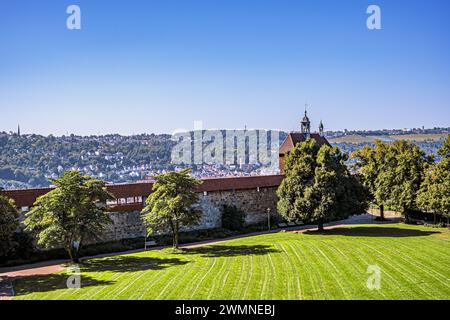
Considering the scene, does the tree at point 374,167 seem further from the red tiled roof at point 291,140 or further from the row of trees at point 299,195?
the red tiled roof at point 291,140

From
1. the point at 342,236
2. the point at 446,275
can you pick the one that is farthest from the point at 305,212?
the point at 446,275

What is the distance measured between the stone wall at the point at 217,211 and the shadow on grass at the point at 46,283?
888 centimetres

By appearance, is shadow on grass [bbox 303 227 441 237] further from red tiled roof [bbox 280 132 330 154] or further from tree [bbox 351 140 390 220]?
red tiled roof [bbox 280 132 330 154]

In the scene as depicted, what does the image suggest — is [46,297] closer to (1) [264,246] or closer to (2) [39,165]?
(1) [264,246]

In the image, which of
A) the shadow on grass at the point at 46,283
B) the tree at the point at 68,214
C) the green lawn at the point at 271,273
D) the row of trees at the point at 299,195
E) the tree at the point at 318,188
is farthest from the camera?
the tree at the point at 318,188

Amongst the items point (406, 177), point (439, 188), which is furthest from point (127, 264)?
point (406, 177)

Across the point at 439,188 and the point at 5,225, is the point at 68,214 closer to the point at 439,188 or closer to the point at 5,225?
the point at 5,225

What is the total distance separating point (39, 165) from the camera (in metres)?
65.6

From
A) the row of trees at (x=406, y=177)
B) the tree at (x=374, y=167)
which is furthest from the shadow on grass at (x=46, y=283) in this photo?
the tree at (x=374, y=167)

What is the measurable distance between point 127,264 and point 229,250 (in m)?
6.21

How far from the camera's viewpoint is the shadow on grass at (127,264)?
2228 cm

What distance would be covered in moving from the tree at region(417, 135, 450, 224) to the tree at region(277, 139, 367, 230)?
4.69 m
